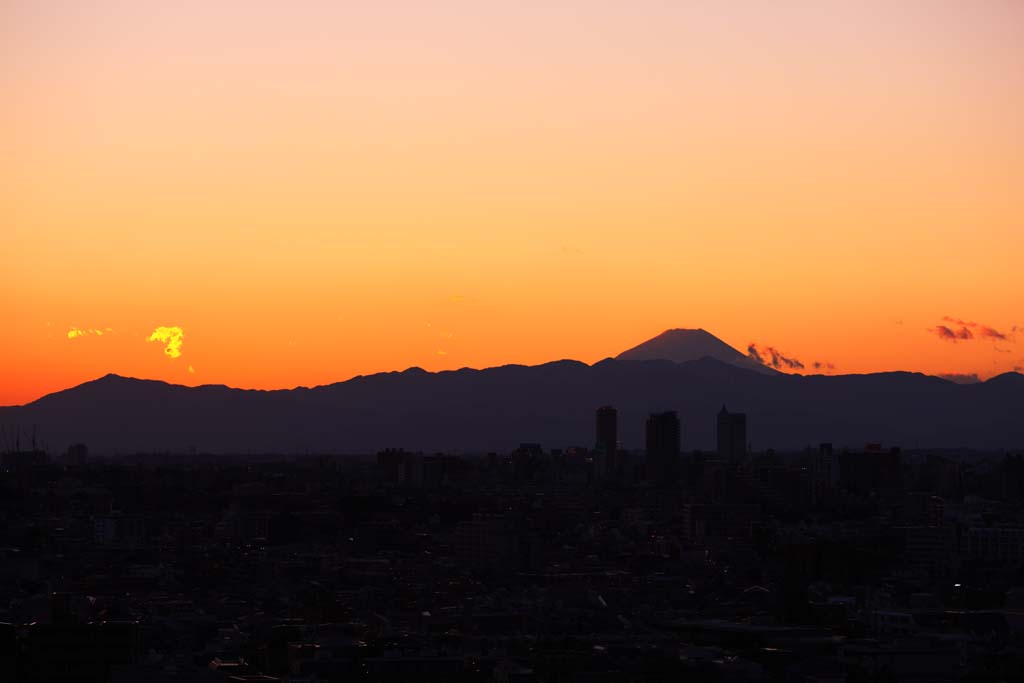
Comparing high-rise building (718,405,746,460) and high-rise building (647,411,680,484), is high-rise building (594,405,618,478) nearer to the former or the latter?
high-rise building (647,411,680,484)

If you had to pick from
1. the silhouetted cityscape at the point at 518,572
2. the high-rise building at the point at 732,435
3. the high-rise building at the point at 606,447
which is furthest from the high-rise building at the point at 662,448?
the high-rise building at the point at 732,435

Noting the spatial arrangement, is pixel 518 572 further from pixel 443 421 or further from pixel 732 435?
pixel 443 421

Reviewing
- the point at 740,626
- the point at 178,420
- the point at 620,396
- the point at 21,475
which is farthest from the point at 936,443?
the point at 740,626

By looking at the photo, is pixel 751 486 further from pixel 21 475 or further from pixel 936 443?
pixel 936 443

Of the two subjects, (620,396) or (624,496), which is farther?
(620,396)

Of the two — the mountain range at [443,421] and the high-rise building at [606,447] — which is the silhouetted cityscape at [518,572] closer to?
the high-rise building at [606,447]

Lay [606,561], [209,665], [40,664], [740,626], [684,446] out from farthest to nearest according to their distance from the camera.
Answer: [684,446] < [606,561] < [740,626] < [209,665] < [40,664]
